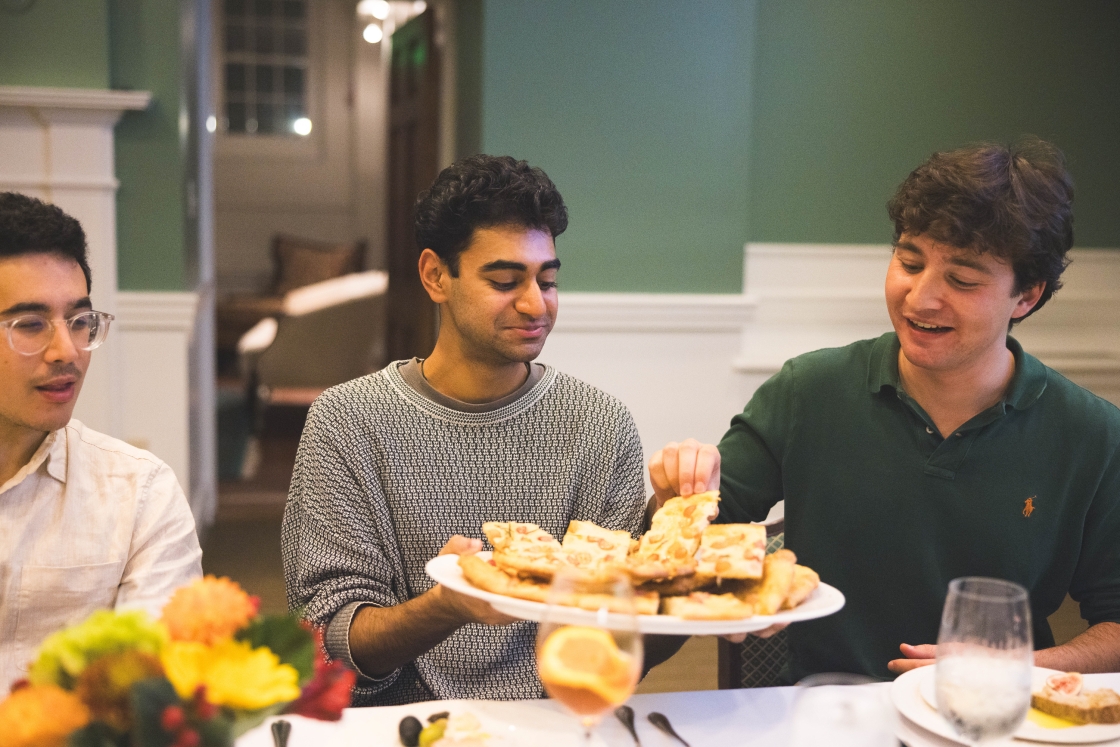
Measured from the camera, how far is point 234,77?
906cm

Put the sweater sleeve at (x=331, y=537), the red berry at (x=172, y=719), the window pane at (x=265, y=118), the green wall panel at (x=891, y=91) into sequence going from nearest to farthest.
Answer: the red berry at (x=172, y=719)
the sweater sleeve at (x=331, y=537)
the green wall panel at (x=891, y=91)
the window pane at (x=265, y=118)

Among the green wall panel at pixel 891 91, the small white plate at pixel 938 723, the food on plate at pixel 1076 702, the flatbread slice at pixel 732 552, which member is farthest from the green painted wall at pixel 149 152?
the food on plate at pixel 1076 702

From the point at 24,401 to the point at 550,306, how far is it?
0.79 meters

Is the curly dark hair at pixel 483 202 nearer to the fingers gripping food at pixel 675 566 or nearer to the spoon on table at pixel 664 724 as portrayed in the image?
the fingers gripping food at pixel 675 566

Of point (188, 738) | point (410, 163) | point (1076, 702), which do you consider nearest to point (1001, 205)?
point (1076, 702)

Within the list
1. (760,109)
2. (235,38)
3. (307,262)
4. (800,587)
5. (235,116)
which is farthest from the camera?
(235,116)

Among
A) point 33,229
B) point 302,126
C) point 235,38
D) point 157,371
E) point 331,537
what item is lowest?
point 157,371

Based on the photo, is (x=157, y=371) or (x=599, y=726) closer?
(x=599, y=726)

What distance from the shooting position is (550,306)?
172 cm

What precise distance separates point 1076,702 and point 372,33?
29.3 ft

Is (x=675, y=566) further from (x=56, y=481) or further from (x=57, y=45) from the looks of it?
(x=57, y=45)

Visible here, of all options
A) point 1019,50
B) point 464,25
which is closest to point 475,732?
point 464,25

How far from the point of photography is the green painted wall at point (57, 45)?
3385mm

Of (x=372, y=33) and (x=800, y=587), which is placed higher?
(x=372, y=33)
